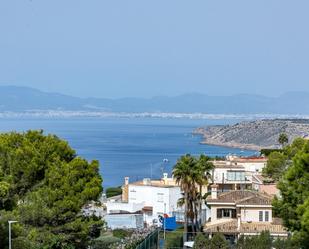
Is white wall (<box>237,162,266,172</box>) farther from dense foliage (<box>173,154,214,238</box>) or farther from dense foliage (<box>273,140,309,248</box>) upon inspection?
dense foliage (<box>273,140,309,248</box>)

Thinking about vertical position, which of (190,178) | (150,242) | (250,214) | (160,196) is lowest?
(160,196)

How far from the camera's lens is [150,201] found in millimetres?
52656

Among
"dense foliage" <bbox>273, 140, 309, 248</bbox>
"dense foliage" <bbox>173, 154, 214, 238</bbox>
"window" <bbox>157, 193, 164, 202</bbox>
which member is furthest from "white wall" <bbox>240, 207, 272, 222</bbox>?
"window" <bbox>157, 193, 164, 202</bbox>

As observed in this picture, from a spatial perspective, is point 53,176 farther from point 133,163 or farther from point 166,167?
point 133,163

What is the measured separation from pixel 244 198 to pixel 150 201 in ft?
57.8

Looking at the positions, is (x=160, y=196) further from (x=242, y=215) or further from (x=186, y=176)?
(x=242, y=215)

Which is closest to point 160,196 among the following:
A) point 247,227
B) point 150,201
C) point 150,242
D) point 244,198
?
point 150,201

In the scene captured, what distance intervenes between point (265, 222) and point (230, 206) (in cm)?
216

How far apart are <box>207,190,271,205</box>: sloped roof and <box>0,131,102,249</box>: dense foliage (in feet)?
36.0

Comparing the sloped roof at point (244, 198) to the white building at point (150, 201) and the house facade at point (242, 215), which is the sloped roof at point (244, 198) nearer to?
the house facade at point (242, 215)

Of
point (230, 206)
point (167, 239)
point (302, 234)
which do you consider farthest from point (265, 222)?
point (302, 234)

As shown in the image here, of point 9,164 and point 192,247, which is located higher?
point 9,164

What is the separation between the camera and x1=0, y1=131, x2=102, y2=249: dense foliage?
2405 cm

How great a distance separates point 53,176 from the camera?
24562 millimetres
